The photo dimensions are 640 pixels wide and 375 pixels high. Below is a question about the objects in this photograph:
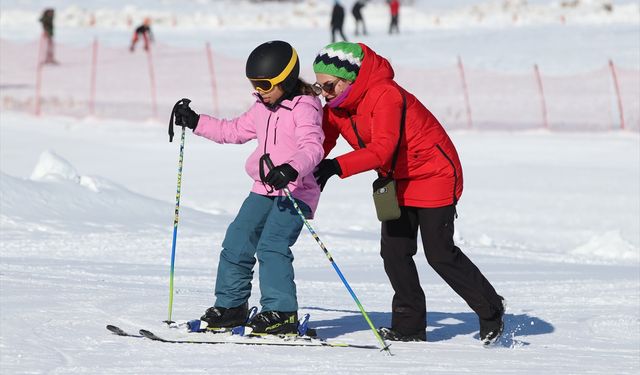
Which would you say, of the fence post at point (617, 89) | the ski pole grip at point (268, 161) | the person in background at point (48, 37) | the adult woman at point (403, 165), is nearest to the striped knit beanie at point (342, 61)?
the adult woman at point (403, 165)

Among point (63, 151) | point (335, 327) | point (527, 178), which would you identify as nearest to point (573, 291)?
point (335, 327)

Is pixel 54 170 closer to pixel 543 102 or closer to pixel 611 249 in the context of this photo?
pixel 611 249

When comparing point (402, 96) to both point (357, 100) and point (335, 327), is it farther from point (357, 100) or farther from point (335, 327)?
point (335, 327)

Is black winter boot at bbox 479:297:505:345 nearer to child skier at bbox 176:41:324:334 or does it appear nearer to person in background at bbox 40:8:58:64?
child skier at bbox 176:41:324:334

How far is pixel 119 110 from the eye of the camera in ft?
80.1

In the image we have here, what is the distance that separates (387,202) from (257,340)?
883 mm

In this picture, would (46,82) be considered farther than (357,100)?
Yes

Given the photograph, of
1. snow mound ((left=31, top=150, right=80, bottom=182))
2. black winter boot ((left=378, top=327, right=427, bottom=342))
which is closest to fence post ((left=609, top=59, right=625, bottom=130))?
snow mound ((left=31, top=150, right=80, bottom=182))

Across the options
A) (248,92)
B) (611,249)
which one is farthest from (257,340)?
(248,92)

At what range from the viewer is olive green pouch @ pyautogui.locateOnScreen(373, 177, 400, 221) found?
18.5ft

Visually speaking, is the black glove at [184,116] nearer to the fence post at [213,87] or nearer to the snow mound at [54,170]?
the snow mound at [54,170]

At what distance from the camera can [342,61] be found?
18.3 ft

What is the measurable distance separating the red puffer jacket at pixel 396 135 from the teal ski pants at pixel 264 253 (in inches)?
15.9

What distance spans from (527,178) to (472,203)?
201cm
